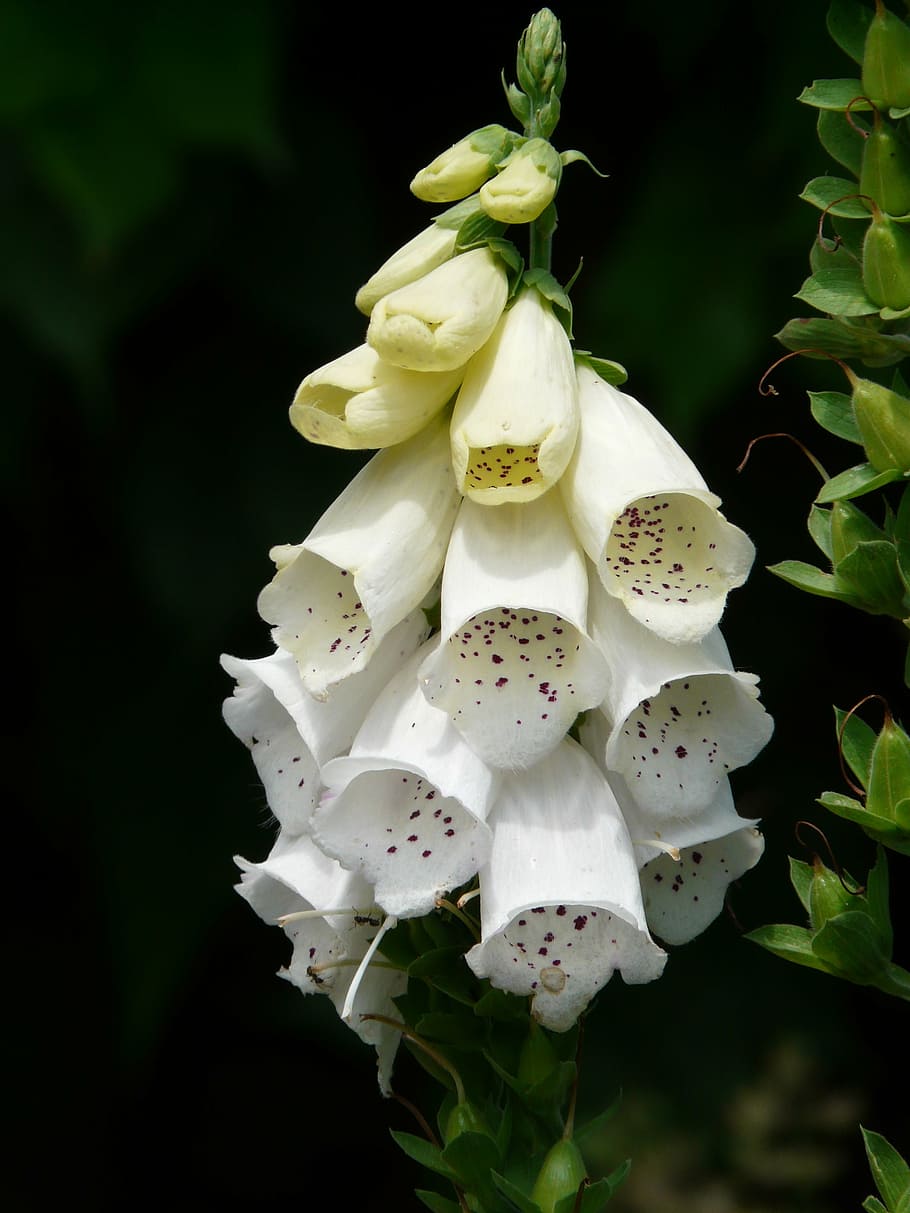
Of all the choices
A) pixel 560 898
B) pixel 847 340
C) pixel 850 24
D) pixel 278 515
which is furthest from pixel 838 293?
pixel 278 515

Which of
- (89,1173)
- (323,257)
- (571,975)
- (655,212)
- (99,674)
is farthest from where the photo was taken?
(89,1173)

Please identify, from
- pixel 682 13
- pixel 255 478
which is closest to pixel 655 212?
pixel 682 13

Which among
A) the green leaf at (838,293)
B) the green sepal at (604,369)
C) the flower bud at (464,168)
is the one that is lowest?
the green sepal at (604,369)

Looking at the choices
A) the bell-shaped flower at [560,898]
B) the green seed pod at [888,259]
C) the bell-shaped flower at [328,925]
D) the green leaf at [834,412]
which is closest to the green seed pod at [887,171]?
the green seed pod at [888,259]

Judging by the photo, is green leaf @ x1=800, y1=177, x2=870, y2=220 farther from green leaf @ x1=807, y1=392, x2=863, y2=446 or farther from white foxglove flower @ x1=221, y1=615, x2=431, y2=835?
white foxglove flower @ x1=221, y1=615, x2=431, y2=835

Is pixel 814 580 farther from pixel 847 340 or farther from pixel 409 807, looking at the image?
pixel 409 807

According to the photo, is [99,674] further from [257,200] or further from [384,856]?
[384,856]

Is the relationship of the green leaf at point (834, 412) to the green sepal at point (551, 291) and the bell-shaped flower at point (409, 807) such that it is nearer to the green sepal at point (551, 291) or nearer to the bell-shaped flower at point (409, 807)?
the green sepal at point (551, 291)
